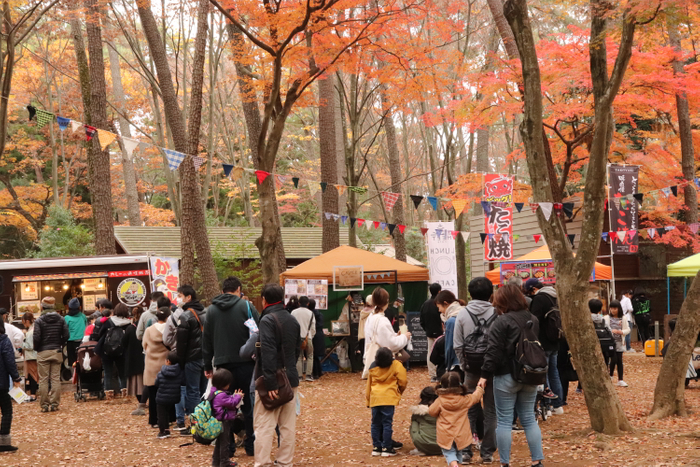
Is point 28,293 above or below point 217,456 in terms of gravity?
above

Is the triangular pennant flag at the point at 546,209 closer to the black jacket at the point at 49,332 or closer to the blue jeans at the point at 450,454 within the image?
the blue jeans at the point at 450,454

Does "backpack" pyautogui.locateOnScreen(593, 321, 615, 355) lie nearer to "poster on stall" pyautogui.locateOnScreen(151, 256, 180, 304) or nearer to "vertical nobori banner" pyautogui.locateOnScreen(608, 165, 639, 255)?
"vertical nobori banner" pyautogui.locateOnScreen(608, 165, 639, 255)

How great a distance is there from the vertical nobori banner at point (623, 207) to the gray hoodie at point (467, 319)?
10177mm

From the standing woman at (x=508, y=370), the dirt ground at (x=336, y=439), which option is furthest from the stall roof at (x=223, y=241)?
the standing woman at (x=508, y=370)

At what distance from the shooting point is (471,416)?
225 inches

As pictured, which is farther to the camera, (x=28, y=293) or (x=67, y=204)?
(x=67, y=204)

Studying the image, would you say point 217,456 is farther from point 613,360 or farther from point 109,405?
point 613,360

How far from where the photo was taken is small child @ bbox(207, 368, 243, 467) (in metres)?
5.30

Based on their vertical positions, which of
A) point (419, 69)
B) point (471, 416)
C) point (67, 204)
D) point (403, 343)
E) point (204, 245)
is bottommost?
point (471, 416)

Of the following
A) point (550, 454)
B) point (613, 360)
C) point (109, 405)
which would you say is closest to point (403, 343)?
point (550, 454)

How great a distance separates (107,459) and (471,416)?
3654 millimetres

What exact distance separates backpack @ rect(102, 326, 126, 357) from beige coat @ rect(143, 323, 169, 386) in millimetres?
2439

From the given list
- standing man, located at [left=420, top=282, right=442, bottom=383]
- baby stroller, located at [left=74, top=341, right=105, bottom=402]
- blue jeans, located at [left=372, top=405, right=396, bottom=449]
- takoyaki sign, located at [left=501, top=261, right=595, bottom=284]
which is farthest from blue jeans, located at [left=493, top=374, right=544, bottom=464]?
takoyaki sign, located at [left=501, top=261, right=595, bottom=284]

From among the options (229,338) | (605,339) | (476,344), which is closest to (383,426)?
(476,344)
